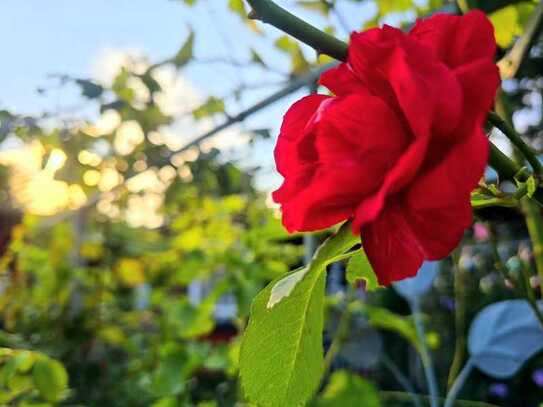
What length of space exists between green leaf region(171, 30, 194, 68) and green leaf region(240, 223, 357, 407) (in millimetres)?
991

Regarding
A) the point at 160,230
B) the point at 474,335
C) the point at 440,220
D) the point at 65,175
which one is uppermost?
the point at 440,220

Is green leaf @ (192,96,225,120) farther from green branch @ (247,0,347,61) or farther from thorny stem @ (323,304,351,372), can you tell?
green branch @ (247,0,347,61)

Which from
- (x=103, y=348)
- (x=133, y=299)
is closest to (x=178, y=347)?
(x=103, y=348)

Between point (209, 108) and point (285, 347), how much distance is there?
121 centimetres

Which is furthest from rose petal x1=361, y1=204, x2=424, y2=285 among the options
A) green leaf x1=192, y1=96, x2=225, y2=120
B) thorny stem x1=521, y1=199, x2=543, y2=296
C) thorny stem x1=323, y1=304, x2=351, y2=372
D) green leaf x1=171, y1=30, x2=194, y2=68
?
green leaf x1=192, y1=96, x2=225, y2=120

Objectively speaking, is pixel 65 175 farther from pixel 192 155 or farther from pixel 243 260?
pixel 243 260

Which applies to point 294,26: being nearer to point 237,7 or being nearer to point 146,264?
point 237,7

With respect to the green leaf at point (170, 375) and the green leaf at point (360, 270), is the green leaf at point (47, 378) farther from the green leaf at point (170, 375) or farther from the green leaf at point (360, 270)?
the green leaf at point (360, 270)

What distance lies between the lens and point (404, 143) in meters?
0.25

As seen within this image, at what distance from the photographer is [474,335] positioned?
759 millimetres

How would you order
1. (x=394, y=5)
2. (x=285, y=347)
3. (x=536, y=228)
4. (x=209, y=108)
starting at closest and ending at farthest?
(x=285, y=347), (x=536, y=228), (x=394, y=5), (x=209, y=108)

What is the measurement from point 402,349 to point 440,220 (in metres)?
4.22

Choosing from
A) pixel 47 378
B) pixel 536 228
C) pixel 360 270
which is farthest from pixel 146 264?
pixel 360 270

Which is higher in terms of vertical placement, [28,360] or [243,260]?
[28,360]
